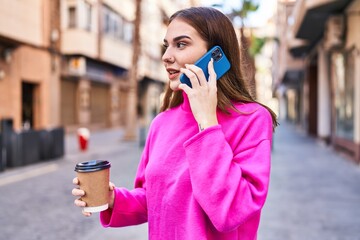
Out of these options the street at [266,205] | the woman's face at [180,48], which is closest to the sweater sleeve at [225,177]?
the woman's face at [180,48]

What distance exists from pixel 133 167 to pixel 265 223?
18.6 feet

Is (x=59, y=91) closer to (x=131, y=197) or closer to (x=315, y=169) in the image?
(x=315, y=169)

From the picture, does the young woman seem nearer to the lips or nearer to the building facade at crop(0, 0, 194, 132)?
the lips

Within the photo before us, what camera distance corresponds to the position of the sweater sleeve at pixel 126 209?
170cm

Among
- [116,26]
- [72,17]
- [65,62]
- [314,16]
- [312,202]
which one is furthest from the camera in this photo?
[116,26]

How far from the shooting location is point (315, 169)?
10.0 metres

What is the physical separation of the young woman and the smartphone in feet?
0.12

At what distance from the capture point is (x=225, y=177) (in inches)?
51.3

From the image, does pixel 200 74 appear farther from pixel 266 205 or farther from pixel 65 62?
pixel 65 62

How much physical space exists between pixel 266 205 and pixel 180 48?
5039mm

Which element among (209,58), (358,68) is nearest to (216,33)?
(209,58)

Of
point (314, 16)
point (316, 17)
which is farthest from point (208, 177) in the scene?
point (316, 17)

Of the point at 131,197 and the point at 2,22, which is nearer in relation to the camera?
the point at 131,197

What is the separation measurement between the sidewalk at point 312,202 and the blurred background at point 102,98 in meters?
0.03
